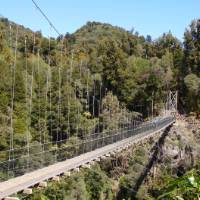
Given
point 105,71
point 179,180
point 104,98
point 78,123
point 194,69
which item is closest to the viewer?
point 179,180

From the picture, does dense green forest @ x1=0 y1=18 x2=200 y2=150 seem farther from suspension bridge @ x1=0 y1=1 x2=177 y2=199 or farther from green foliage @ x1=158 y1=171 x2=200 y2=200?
green foliage @ x1=158 y1=171 x2=200 y2=200

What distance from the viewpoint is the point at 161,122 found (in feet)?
99.3

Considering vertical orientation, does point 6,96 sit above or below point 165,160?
above

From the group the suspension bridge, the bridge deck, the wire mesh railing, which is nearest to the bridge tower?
the suspension bridge

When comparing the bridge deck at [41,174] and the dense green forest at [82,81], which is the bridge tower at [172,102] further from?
the bridge deck at [41,174]

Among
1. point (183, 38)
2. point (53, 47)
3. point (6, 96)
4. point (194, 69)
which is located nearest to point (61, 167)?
point (6, 96)

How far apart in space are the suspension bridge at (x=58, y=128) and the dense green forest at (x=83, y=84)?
0.06 meters

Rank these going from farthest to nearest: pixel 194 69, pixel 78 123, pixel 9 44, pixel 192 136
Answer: pixel 194 69 < pixel 192 136 < pixel 9 44 < pixel 78 123

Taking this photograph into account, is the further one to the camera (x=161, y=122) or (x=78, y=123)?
(x=161, y=122)

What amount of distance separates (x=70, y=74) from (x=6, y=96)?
15.5ft

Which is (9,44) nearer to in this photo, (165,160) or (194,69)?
(165,160)

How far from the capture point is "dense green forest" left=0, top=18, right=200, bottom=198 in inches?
912

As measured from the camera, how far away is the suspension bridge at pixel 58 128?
33.1 feet

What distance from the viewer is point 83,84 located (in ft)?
103
